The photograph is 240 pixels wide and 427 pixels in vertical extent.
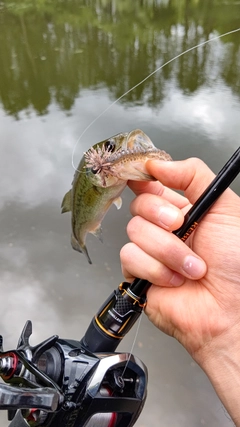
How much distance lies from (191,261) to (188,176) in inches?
10.6

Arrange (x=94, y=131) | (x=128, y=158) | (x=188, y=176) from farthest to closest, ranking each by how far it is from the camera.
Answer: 1. (x=94, y=131)
2. (x=188, y=176)
3. (x=128, y=158)

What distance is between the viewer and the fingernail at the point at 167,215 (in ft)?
3.63

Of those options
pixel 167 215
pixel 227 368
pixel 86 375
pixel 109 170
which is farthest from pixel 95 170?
pixel 227 368

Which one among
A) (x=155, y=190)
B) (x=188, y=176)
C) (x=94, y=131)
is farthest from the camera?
(x=94, y=131)

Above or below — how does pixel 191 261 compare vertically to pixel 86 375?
above

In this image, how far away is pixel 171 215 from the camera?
1.11 metres

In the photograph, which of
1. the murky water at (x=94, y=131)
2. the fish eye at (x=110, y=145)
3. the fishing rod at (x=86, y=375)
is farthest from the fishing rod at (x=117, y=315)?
the murky water at (x=94, y=131)

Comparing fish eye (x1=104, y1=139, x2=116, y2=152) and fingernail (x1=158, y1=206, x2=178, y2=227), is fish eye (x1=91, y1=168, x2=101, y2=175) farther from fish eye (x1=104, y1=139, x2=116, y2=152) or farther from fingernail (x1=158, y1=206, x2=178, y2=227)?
fingernail (x1=158, y1=206, x2=178, y2=227)

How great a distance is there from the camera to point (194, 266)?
109cm

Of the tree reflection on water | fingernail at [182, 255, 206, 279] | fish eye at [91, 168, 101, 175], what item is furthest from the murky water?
fish eye at [91, 168, 101, 175]

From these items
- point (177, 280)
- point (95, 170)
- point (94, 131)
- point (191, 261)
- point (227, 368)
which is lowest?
point (94, 131)

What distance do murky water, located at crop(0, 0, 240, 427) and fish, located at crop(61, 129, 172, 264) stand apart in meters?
1.41

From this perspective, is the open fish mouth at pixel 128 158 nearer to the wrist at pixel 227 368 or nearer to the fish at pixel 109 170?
the fish at pixel 109 170

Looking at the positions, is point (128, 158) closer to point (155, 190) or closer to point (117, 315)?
point (155, 190)
